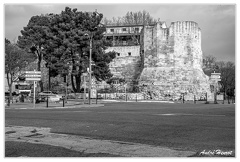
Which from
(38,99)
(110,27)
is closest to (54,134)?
(38,99)

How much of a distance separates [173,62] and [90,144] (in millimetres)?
35920

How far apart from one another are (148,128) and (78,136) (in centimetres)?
229

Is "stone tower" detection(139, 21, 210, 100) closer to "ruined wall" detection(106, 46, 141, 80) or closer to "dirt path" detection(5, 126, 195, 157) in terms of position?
"ruined wall" detection(106, 46, 141, 80)

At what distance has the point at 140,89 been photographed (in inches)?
1678

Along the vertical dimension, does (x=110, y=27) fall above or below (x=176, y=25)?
above

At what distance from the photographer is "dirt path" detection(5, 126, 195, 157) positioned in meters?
5.97

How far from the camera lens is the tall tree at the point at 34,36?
4656cm

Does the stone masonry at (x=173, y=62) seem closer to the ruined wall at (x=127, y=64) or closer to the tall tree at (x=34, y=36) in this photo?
the ruined wall at (x=127, y=64)

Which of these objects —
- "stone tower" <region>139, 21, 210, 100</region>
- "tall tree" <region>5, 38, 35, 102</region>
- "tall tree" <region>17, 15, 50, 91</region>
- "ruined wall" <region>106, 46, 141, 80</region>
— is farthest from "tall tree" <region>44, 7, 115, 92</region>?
"ruined wall" <region>106, 46, 141, 80</region>

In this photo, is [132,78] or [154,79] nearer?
[154,79]

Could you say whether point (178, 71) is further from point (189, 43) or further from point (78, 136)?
point (78, 136)

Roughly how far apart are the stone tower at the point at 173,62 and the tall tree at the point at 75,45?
5738mm

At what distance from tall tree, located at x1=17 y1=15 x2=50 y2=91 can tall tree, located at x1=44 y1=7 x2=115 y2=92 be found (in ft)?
14.4

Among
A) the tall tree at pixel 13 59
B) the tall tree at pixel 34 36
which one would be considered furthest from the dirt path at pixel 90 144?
the tall tree at pixel 34 36
